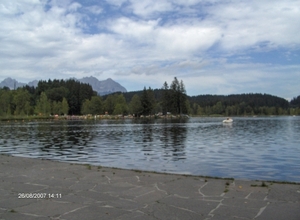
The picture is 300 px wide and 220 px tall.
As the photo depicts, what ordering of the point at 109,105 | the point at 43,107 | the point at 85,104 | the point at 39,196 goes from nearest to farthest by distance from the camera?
the point at 39,196, the point at 43,107, the point at 85,104, the point at 109,105

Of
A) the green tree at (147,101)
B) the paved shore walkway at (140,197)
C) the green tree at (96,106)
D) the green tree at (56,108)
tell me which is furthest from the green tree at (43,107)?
the paved shore walkway at (140,197)

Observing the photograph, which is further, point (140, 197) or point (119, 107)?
point (119, 107)

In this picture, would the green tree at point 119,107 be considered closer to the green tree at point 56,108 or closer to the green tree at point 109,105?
the green tree at point 109,105

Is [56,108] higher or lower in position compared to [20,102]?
lower

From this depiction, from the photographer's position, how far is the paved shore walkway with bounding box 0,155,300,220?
643 cm

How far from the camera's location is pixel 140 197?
25.4 feet

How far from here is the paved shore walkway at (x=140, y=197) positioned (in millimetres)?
6426

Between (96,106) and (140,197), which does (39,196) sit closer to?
(140,197)

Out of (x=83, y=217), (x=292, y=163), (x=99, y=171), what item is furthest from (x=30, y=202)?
(x=292, y=163)

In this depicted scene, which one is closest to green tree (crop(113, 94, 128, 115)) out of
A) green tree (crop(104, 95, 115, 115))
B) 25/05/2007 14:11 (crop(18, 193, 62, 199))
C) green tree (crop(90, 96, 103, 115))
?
green tree (crop(104, 95, 115, 115))

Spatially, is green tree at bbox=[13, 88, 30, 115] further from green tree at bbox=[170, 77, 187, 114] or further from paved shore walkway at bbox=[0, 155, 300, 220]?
paved shore walkway at bbox=[0, 155, 300, 220]

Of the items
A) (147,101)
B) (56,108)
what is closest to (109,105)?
(147,101)

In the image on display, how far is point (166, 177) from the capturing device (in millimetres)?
10266

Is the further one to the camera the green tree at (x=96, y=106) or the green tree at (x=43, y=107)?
the green tree at (x=96, y=106)
